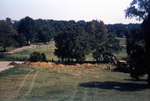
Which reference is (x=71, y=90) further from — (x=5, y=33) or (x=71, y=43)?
(x=5, y=33)

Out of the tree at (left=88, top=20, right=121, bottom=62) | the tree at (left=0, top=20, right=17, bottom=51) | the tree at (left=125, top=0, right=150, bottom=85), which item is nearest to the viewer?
the tree at (left=125, top=0, right=150, bottom=85)

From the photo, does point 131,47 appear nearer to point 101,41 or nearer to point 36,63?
point 36,63

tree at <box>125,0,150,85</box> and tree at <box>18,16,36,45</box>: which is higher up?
tree at <box>18,16,36,45</box>

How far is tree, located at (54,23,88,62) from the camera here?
37.8m

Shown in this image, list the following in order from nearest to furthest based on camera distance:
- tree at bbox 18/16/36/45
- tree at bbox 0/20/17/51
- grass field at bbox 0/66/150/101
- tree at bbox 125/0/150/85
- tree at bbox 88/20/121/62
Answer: grass field at bbox 0/66/150/101 < tree at bbox 125/0/150/85 < tree at bbox 88/20/121/62 < tree at bbox 0/20/17/51 < tree at bbox 18/16/36/45

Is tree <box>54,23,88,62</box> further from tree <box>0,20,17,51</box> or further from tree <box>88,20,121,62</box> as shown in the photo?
tree <box>0,20,17,51</box>

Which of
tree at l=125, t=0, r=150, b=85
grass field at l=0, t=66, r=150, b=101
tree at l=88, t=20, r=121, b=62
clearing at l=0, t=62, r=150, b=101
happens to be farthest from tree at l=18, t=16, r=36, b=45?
tree at l=125, t=0, r=150, b=85

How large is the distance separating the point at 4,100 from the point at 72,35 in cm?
3037

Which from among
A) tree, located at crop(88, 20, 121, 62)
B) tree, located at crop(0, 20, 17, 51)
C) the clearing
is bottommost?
the clearing

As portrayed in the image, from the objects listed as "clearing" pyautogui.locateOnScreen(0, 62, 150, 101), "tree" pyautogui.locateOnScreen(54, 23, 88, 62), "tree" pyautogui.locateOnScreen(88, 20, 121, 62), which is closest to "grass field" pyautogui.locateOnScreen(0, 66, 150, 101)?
"clearing" pyautogui.locateOnScreen(0, 62, 150, 101)

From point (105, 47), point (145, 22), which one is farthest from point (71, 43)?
point (145, 22)

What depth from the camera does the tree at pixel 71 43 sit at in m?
37.8

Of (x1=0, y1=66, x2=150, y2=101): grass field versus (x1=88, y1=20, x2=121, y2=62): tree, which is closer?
(x1=0, y1=66, x2=150, y2=101): grass field

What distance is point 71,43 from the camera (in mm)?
38062
